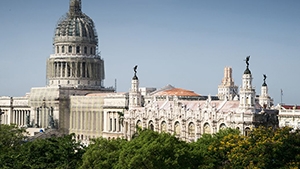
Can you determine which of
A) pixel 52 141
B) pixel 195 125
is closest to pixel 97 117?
pixel 195 125

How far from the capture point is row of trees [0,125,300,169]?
57.3 metres

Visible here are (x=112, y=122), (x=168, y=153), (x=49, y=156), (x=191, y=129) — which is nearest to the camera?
(x=168, y=153)

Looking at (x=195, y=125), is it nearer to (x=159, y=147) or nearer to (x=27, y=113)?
(x=159, y=147)

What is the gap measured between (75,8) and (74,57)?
1515cm

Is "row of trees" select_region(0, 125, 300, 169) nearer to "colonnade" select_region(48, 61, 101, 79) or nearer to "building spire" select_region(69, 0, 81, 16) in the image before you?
"colonnade" select_region(48, 61, 101, 79)

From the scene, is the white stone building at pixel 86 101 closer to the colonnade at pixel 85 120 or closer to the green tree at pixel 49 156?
the colonnade at pixel 85 120

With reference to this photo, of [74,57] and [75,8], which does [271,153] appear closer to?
[74,57]

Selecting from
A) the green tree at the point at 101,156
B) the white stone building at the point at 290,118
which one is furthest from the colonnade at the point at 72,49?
the green tree at the point at 101,156

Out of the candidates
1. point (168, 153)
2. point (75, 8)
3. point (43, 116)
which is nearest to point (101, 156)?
point (168, 153)

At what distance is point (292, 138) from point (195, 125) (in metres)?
42.4

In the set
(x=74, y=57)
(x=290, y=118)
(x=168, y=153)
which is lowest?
(x=168, y=153)

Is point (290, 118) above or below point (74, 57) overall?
below

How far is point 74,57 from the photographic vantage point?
5945 inches

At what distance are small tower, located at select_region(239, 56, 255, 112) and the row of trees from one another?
1946 centimetres
